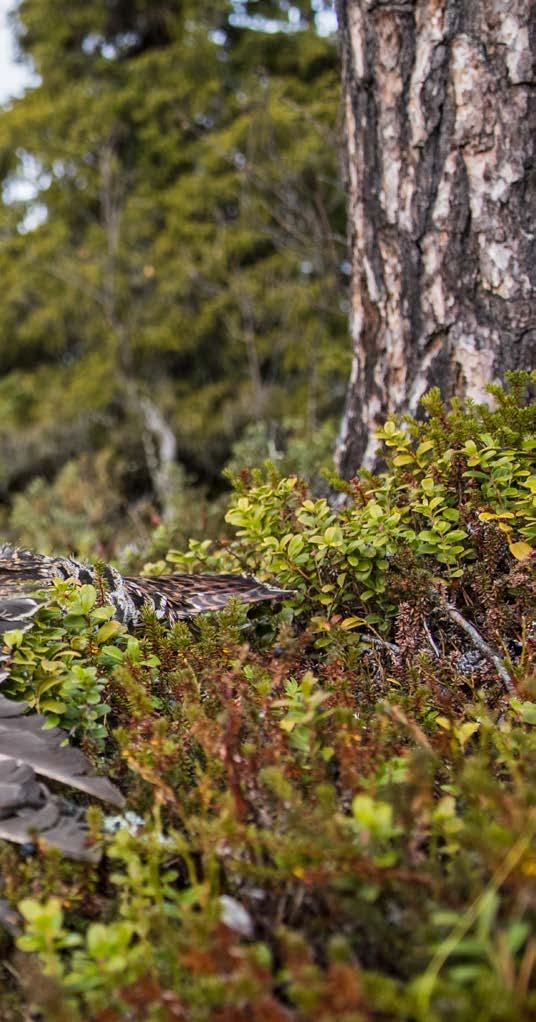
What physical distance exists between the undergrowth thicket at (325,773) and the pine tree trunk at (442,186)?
2.26 ft

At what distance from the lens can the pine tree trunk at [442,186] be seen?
3555 mm

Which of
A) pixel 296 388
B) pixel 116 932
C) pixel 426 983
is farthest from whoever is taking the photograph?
pixel 296 388

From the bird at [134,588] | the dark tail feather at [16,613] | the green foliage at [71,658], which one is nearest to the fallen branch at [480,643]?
the bird at [134,588]

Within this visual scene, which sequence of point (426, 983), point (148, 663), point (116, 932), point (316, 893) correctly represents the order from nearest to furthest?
point (426, 983) < point (116, 932) < point (316, 893) < point (148, 663)

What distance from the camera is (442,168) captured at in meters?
3.70

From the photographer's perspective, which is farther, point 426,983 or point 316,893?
point 316,893

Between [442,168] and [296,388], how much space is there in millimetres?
7756

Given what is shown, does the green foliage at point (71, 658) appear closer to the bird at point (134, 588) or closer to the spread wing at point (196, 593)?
the bird at point (134, 588)

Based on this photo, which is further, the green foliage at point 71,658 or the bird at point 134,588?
the bird at point 134,588

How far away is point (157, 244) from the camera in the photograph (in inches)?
490

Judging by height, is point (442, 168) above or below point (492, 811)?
above

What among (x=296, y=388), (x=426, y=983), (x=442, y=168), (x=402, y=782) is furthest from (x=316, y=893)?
(x=296, y=388)

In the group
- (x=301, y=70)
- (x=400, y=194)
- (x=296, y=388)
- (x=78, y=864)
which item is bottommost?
(x=296, y=388)

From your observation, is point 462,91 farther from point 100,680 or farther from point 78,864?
point 78,864
